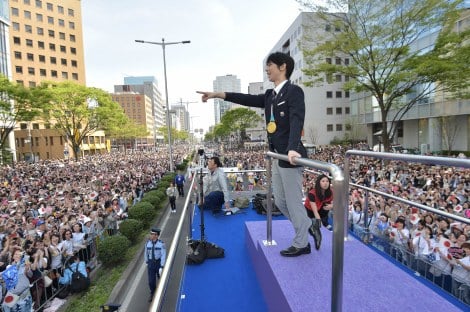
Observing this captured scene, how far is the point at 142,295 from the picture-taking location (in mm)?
8945

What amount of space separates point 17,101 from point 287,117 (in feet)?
115

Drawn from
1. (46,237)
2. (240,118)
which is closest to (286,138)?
(46,237)

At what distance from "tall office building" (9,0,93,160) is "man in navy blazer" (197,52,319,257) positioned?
62.3 meters

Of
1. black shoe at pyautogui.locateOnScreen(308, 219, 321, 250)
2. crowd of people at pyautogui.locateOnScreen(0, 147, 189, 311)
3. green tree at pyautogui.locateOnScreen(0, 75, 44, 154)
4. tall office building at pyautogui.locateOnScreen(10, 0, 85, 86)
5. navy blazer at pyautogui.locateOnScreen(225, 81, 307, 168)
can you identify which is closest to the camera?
navy blazer at pyautogui.locateOnScreen(225, 81, 307, 168)

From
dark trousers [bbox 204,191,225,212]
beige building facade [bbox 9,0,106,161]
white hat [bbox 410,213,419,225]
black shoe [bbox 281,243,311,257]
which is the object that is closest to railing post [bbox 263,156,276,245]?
black shoe [bbox 281,243,311,257]

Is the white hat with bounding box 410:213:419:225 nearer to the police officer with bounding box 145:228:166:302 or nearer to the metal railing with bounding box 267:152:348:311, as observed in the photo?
the metal railing with bounding box 267:152:348:311

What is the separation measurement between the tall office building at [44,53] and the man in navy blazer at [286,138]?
205 ft

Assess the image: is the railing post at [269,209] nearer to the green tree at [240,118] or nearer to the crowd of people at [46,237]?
the crowd of people at [46,237]

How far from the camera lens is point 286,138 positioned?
3.03 metres

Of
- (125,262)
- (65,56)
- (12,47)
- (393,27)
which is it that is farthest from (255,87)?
(125,262)

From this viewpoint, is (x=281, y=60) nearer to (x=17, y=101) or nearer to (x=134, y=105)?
(x=17, y=101)

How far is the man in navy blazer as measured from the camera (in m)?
2.87

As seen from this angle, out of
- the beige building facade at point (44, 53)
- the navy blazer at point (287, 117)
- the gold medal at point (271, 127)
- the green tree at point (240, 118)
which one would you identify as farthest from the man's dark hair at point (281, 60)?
the beige building facade at point (44, 53)

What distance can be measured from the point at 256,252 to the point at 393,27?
17530mm
